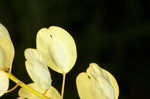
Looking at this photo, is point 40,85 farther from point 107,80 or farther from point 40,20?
point 40,20

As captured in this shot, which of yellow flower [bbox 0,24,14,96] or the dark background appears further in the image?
the dark background

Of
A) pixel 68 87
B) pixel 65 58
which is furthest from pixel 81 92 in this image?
pixel 68 87

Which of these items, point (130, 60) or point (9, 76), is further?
point (130, 60)

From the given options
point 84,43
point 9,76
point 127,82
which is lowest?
point 127,82

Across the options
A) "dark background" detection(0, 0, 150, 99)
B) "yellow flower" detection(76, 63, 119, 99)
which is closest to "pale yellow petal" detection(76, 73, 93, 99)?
"yellow flower" detection(76, 63, 119, 99)

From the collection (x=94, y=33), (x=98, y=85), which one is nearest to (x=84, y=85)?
(x=98, y=85)

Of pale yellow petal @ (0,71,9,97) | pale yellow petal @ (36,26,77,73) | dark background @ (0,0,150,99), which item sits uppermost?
pale yellow petal @ (36,26,77,73)

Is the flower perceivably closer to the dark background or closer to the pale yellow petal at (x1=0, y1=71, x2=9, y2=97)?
the pale yellow petal at (x1=0, y1=71, x2=9, y2=97)
